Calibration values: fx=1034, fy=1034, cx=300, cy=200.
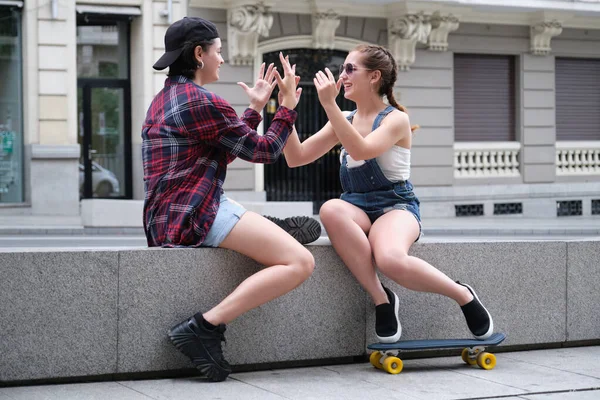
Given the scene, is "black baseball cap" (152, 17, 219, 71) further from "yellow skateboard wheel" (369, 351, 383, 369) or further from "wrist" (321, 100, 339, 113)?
"yellow skateboard wheel" (369, 351, 383, 369)

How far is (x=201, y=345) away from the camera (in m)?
4.88

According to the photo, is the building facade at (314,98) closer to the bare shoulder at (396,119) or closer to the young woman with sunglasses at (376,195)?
the young woman with sunglasses at (376,195)

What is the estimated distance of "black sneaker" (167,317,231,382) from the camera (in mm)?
4883

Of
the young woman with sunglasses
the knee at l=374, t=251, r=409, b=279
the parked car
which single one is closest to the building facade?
the parked car

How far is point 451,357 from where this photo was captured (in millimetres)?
5855

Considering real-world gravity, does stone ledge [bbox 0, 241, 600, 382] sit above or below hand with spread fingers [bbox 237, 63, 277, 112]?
below

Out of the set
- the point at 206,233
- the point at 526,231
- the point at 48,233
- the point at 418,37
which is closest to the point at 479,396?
the point at 206,233

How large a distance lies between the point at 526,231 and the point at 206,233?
512 inches

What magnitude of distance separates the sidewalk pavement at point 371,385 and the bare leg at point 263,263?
1.21ft

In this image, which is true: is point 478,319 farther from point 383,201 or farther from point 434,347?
point 383,201

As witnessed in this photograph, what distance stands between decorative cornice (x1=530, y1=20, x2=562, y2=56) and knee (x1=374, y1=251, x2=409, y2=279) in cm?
1844

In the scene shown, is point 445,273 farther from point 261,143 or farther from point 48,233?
point 48,233

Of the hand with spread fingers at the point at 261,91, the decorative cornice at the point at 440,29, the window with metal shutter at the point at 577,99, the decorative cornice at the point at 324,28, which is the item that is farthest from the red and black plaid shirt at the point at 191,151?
the window with metal shutter at the point at 577,99

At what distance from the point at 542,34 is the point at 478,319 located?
18322mm
